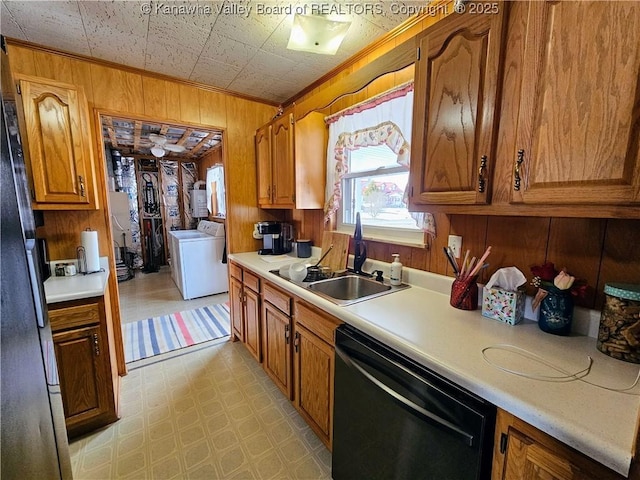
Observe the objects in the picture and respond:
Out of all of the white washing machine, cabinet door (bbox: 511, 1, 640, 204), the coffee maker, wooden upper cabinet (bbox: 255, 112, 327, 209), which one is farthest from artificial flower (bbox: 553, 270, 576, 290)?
the white washing machine

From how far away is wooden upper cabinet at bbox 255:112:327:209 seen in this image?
218 cm

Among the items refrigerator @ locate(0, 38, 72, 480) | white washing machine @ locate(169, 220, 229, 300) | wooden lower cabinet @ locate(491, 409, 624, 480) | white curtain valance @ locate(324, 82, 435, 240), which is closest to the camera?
refrigerator @ locate(0, 38, 72, 480)

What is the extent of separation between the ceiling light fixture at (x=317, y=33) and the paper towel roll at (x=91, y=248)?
1.82 metres

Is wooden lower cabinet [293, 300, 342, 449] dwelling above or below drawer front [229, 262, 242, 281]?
below

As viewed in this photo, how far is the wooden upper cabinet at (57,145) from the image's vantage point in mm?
1666

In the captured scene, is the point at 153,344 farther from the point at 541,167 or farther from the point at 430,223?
the point at 541,167

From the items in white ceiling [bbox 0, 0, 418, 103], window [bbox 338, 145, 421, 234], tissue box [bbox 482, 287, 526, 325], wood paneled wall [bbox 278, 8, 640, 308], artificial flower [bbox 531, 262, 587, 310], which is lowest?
tissue box [bbox 482, 287, 526, 325]

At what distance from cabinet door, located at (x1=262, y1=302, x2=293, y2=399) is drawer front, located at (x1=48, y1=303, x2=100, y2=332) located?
3.31 ft

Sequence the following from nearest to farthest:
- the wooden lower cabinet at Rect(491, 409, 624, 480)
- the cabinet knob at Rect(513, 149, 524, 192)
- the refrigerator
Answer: the refrigerator, the wooden lower cabinet at Rect(491, 409, 624, 480), the cabinet knob at Rect(513, 149, 524, 192)

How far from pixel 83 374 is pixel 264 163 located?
2.03 m

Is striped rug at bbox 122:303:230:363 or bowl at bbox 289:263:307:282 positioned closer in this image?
bowl at bbox 289:263:307:282

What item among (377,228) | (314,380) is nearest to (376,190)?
(377,228)

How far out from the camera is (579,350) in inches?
36.0

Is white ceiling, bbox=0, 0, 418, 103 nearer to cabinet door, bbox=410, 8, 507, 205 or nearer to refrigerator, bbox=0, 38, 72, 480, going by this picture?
cabinet door, bbox=410, 8, 507, 205
